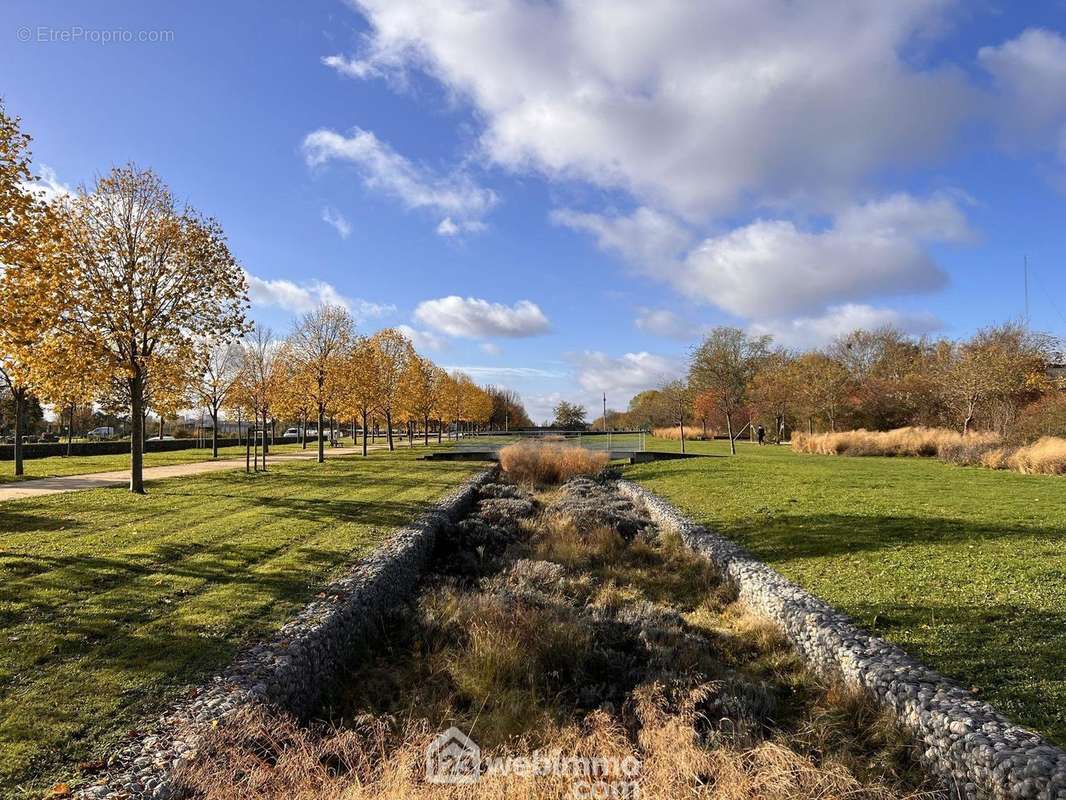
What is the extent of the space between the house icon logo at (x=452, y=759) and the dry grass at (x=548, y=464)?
18113 millimetres

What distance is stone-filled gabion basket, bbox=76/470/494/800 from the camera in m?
3.58

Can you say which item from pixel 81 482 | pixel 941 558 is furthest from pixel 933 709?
pixel 81 482

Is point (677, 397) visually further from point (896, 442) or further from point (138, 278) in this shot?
point (138, 278)

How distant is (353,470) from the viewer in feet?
Result: 74.2

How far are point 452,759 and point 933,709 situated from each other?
3.70 meters

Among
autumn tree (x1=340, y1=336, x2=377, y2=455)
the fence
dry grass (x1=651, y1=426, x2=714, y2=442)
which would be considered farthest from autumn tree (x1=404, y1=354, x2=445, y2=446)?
dry grass (x1=651, y1=426, x2=714, y2=442)

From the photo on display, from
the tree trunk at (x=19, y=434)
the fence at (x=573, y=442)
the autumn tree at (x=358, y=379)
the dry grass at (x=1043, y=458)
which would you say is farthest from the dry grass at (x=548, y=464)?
the tree trunk at (x=19, y=434)

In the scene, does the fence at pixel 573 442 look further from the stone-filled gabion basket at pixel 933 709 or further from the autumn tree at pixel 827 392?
the stone-filled gabion basket at pixel 933 709

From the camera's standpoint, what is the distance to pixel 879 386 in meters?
40.2

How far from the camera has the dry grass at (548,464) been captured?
2350 centimetres

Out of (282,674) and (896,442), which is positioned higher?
(896,442)

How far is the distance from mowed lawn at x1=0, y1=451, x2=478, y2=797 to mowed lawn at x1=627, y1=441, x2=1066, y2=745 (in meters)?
6.63

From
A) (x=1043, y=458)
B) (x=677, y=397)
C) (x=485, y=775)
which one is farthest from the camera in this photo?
(x=677, y=397)

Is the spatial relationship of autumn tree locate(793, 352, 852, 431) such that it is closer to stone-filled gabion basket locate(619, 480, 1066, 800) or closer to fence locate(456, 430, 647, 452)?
fence locate(456, 430, 647, 452)
